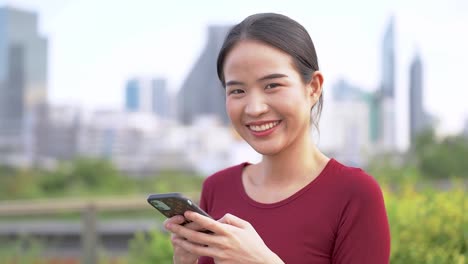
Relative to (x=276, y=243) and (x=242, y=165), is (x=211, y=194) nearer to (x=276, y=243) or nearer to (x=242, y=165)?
(x=242, y=165)

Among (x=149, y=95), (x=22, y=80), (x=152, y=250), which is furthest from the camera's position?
(x=22, y=80)

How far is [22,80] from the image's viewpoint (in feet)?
397

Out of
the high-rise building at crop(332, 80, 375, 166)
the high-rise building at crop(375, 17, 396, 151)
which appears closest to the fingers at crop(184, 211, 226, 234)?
the high-rise building at crop(375, 17, 396, 151)

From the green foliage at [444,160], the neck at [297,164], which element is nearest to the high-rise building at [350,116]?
the green foliage at [444,160]

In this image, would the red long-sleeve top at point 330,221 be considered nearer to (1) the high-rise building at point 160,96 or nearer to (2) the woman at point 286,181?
(2) the woman at point 286,181

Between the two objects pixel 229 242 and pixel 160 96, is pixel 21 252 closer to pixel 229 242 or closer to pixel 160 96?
pixel 229 242

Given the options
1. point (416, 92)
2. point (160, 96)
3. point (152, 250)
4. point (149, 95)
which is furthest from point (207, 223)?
point (149, 95)

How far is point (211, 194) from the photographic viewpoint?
72.5 inches

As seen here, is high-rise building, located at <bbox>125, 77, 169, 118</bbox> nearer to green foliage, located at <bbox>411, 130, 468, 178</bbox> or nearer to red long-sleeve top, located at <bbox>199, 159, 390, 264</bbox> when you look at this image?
green foliage, located at <bbox>411, 130, 468, 178</bbox>

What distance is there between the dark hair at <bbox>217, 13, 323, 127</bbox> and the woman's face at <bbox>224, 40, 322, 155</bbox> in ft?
0.05

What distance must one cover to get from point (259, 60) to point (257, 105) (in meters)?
0.11

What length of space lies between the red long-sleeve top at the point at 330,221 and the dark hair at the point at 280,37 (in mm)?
266

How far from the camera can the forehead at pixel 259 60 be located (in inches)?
61.1

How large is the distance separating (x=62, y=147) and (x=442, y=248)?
11825 centimetres
